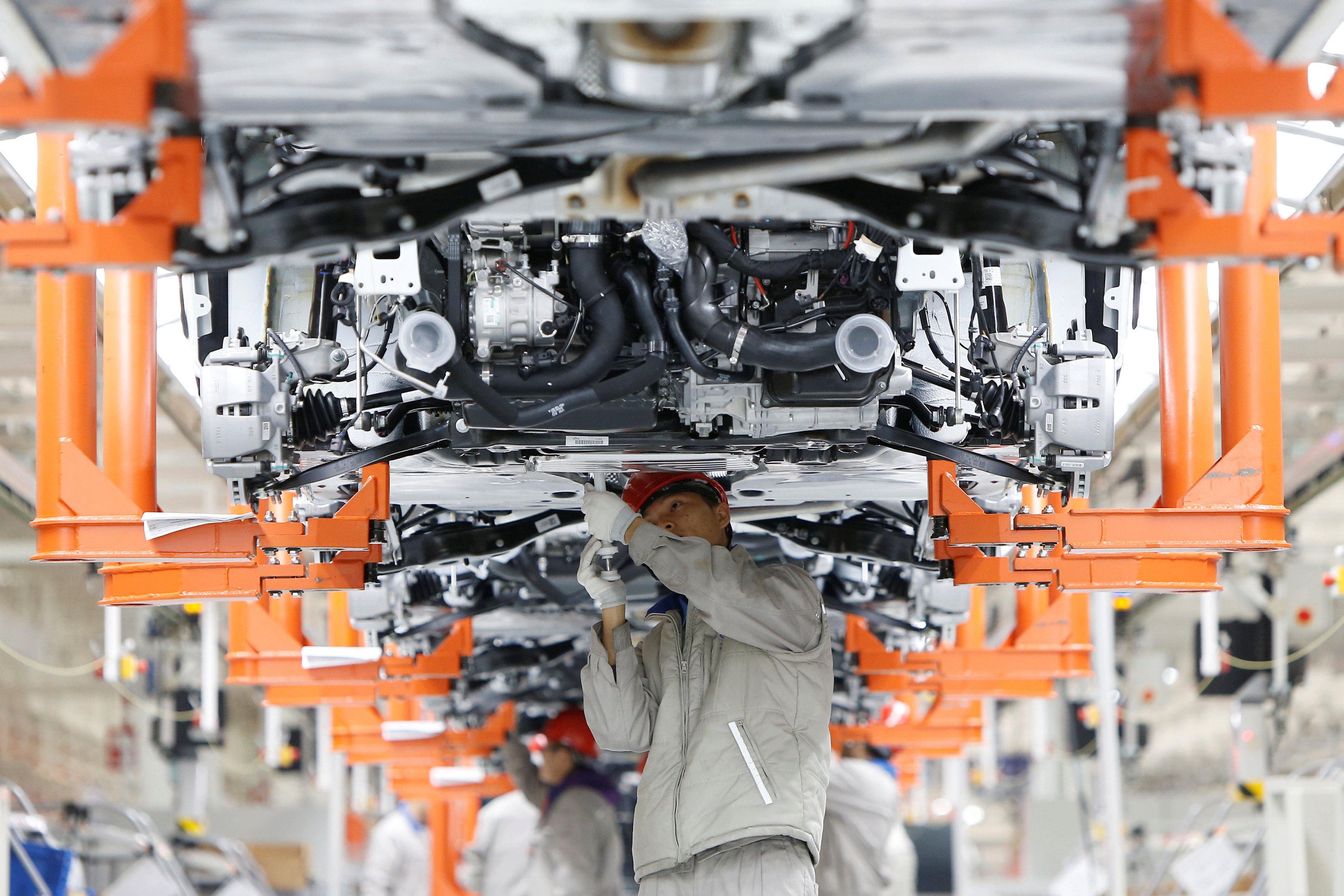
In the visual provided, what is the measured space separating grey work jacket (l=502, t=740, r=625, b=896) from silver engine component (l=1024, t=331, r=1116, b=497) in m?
5.54

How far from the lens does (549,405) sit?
4242mm

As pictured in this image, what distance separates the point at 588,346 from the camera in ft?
13.7

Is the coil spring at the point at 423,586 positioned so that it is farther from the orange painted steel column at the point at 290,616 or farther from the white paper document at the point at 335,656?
the orange painted steel column at the point at 290,616

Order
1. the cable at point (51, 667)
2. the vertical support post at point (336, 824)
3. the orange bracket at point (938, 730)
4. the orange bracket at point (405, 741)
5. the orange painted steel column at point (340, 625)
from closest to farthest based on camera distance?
the orange painted steel column at point (340, 625)
the orange bracket at point (405, 741)
the cable at point (51, 667)
the vertical support post at point (336, 824)
the orange bracket at point (938, 730)

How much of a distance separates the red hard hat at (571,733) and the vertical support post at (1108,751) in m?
3.16

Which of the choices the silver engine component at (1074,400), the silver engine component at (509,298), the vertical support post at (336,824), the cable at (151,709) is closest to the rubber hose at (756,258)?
the silver engine component at (509,298)

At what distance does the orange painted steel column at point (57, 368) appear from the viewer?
17.1ft

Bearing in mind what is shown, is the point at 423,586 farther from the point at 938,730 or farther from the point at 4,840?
the point at 938,730

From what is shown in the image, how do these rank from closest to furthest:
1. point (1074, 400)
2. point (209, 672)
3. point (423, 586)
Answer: point (1074, 400) → point (423, 586) → point (209, 672)

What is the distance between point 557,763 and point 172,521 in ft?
16.3

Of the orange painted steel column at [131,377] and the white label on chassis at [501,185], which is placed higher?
the white label on chassis at [501,185]

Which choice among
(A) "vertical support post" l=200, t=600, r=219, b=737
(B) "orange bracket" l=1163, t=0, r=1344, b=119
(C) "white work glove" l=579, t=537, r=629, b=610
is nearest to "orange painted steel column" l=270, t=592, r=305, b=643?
(A) "vertical support post" l=200, t=600, r=219, b=737

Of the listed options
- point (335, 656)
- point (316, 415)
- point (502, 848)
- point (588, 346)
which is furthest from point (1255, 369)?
point (502, 848)

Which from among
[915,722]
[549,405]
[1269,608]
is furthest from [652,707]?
[1269,608]
